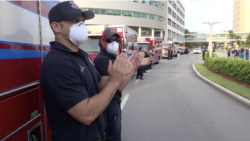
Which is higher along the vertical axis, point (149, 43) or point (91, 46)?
point (149, 43)

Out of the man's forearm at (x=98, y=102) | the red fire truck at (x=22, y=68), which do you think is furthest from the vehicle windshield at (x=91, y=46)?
the man's forearm at (x=98, y=102)

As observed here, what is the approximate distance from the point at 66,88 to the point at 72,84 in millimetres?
52

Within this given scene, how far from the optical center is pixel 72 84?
1.57 metres

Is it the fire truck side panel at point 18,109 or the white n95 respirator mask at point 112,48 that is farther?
the white n95 respirator mask at point 112,48

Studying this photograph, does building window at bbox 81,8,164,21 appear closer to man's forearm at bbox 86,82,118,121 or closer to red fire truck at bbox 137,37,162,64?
red fire truck at bbox 137,37,162,64

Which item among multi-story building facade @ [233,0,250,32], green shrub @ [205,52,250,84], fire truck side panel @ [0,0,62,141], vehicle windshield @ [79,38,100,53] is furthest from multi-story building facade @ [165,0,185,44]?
fire truck side panel @ [0,0,62,141]

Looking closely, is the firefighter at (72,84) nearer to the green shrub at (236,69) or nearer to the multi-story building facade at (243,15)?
the green shrub at (236,69)

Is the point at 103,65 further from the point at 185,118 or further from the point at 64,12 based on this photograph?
the point at 185,118

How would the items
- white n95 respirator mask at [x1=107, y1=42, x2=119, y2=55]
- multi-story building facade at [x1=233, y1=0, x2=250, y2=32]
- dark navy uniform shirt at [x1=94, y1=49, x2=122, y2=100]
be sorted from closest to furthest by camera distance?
1. dark navy uniform shirt at [x1=94, y1=49, x2=122, y2=100]
2. white n95 respirator mask at [x1=107, y1=42, x2=119, y2=55]
3. multi-story building facade at [x1=233, y1=0, x2=250, y2=32]

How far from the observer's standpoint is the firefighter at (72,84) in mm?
1562

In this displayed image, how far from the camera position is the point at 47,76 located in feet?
5.23

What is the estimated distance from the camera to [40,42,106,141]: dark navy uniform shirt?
1554 millimetres

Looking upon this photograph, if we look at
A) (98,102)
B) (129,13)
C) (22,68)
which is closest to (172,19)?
(129,13)

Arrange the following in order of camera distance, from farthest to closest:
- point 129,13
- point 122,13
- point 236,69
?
point 129,13 < point 122,13 < point 236,69
